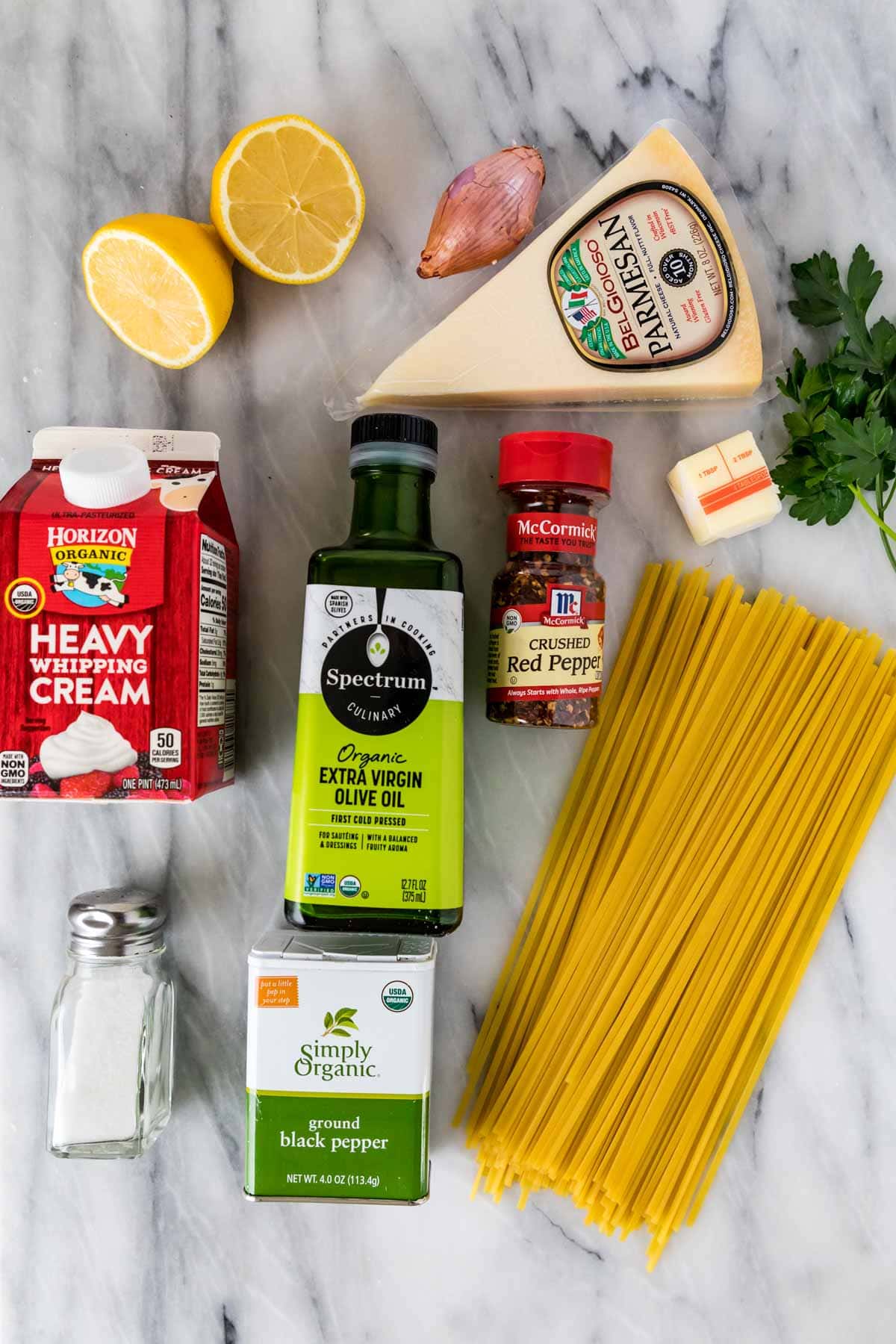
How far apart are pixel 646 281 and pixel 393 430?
13.9 inches

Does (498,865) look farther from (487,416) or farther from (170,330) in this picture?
(170,330)

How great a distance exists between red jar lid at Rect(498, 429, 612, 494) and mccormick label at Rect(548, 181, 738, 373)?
133 millimetres

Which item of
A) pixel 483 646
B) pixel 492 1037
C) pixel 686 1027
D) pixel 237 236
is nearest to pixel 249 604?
pixel 483 646

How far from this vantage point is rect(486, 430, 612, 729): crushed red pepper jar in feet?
3.09

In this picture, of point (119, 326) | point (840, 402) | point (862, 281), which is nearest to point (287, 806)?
point (119, 326)

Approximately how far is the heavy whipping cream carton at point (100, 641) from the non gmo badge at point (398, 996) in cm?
27

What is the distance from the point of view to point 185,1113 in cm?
107

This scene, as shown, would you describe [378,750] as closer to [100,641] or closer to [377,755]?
[377,755]

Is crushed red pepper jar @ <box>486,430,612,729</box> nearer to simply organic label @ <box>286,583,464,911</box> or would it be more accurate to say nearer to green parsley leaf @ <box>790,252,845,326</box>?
simply organic label @ <box>286,583,464,911</box>

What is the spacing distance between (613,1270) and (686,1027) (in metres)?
0.31

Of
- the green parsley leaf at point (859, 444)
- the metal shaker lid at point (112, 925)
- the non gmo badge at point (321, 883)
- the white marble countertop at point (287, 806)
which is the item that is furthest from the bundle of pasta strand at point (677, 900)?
the metal shaker lid at point (112, 925)

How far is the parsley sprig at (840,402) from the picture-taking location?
39.3 inches

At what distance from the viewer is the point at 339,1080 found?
91cm

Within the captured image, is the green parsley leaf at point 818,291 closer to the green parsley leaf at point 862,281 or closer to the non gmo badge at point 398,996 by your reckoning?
the green parsley leaf at point 862,281
